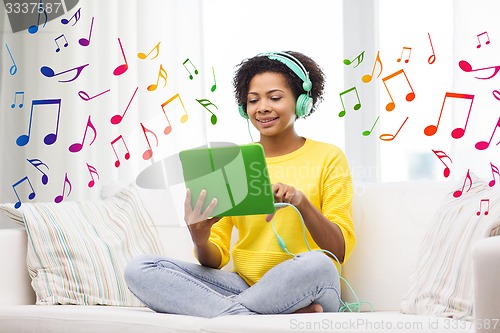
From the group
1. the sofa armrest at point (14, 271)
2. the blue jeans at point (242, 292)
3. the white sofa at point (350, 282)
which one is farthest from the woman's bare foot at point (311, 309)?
the sofa armrest at point (14, 271)

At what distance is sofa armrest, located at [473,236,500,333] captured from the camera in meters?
1.27

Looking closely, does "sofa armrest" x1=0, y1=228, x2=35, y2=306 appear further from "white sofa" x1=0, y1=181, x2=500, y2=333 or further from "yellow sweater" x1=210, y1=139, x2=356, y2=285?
"yellow sweater" x1=210, y1=139, x2=356, y2=285

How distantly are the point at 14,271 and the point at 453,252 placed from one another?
3.78ft

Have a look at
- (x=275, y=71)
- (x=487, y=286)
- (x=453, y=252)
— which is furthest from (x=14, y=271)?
(x=487, y=286)

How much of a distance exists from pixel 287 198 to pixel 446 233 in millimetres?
377

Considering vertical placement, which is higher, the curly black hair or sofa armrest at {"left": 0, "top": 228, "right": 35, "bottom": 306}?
the curly black hair

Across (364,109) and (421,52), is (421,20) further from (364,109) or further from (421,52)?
(364,109)

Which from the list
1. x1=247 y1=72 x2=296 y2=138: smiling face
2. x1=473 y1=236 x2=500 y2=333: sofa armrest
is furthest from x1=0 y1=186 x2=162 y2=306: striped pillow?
x1=473 y1=236 x2=500 y2=333: sofa armrest

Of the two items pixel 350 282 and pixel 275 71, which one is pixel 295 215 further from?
pixel 275 71

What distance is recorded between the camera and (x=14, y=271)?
2082 millimetres

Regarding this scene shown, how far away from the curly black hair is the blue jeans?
0.53m

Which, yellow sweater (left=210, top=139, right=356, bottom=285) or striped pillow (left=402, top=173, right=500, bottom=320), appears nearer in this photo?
striped pillow (left=402, top=173, right=500, bottom=320)

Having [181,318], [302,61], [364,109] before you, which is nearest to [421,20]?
[364,109]

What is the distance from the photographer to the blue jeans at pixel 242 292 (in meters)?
1.75
